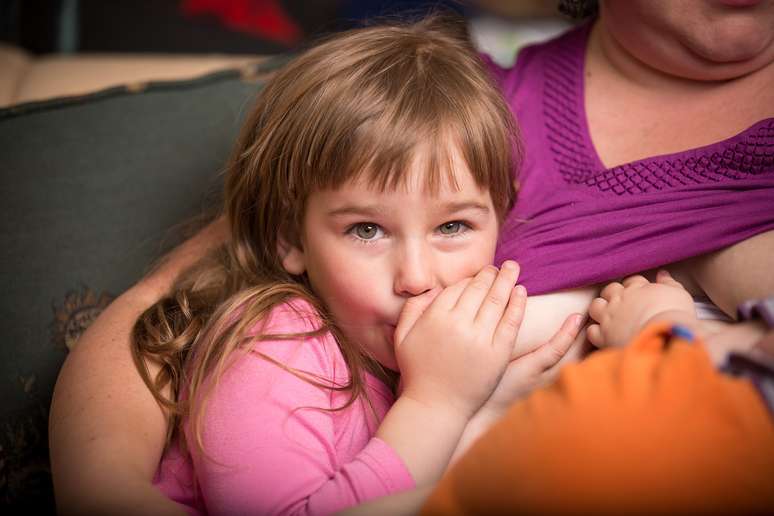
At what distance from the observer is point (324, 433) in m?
0.94

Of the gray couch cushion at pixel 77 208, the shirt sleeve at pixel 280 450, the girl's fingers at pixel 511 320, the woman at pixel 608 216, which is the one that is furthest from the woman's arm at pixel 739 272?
the gray couch cushion at pixel 77 208

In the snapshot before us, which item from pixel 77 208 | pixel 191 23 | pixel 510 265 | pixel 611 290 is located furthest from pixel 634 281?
pixel 191 23

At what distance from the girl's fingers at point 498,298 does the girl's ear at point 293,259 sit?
29 cm

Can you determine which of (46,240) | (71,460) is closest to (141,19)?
(46,240)

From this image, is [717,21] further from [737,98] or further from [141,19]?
[141,19]

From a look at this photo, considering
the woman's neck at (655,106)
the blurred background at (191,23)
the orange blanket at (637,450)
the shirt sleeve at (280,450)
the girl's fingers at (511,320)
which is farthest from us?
the blurred background at (191,23)

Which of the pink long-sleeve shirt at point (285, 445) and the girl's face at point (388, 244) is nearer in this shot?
the pink long-sleeve shirt at point (285, 445)

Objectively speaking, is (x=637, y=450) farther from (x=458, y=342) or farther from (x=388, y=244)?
(x=388, y=244)

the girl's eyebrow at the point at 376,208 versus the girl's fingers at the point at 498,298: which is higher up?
the girl's eyebrow at the point at 376,208

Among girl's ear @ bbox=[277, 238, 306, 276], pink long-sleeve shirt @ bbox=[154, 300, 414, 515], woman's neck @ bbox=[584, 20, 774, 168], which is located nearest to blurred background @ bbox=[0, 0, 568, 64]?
woman's neck @ bbox=[584, 20, 774, 168]

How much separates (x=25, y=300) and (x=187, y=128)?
0.45 metres

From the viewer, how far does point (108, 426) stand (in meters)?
0.96

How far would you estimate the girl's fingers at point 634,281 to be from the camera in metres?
1.00

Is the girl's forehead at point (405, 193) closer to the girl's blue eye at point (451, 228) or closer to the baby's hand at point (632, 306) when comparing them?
the girl's blue eye at point (451, 228)
